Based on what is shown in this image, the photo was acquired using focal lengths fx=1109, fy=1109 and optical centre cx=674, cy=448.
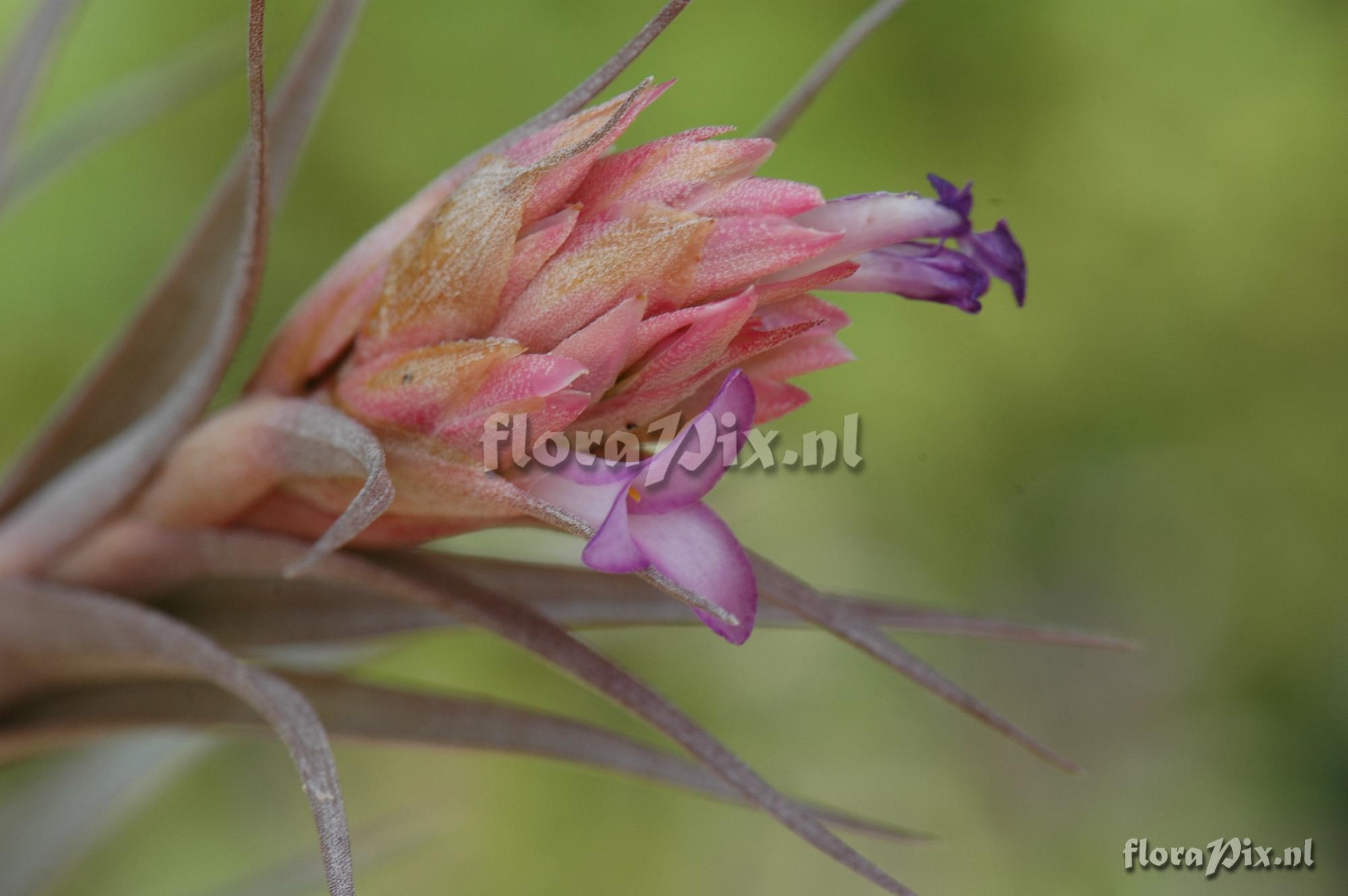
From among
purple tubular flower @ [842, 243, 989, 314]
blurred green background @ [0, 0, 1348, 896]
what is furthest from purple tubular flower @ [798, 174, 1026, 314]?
blurred green background @ [0, 0, 1348, 896]

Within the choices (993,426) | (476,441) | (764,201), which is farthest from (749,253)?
(993,426)

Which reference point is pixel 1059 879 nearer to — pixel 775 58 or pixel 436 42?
pixel 775 58

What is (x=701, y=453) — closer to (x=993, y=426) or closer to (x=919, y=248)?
(x=919, y=248)

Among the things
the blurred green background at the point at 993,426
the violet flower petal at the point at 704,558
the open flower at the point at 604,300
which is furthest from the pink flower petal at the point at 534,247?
the blurred green background at the point at 993,426

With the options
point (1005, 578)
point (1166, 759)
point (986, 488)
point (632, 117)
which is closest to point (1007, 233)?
point (632, 117)

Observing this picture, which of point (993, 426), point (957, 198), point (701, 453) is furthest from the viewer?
point (993, 426)

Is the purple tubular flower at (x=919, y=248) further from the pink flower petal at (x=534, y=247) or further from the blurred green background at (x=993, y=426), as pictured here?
the blurred green background at (x=993, y=426)
